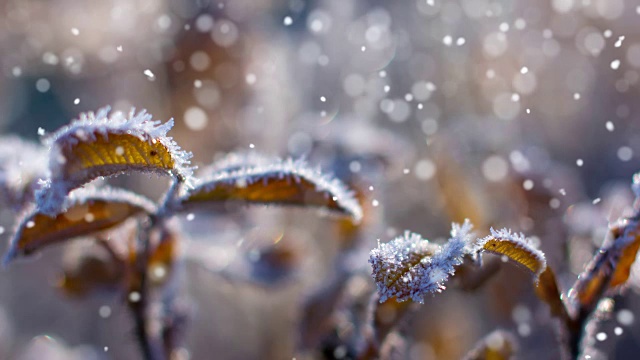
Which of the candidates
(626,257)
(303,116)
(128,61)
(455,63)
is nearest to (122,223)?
(626,257)

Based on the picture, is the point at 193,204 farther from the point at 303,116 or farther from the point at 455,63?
the point at 455,63

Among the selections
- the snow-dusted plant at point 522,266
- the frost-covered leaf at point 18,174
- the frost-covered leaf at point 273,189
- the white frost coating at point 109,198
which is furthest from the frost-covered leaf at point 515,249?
the frost-covered leaf at point 18,174

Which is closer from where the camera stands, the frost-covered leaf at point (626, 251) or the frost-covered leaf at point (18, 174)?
the frost-covered leaf at point (626, 251)

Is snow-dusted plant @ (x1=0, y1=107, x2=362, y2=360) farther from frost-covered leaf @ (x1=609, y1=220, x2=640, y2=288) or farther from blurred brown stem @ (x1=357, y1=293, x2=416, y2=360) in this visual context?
frost-covered leaf @ (x1=609, y1=220, x2=640, y2=288)

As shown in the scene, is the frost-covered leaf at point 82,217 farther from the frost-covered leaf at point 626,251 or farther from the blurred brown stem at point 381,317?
the frost-covered leaf at point 626,251

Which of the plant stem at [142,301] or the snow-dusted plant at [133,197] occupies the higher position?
the snow-dusted plant at [133,197]

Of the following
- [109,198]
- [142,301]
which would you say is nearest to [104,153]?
[109,198]
